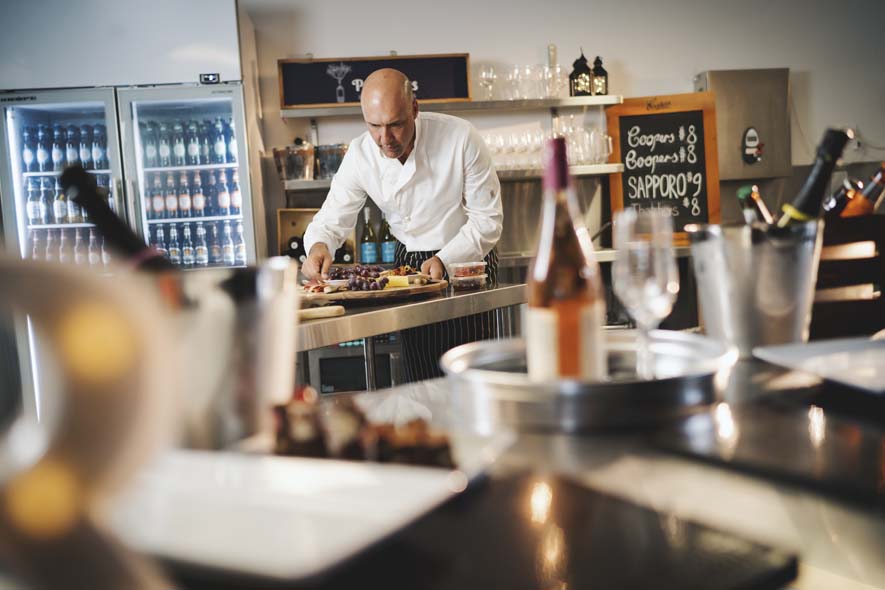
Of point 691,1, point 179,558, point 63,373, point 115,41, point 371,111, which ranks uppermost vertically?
point 691,1

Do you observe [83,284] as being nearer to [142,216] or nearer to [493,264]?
[493,264]

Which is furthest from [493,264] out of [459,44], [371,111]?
[459,44]

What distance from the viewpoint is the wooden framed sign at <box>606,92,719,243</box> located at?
4629 millimetres

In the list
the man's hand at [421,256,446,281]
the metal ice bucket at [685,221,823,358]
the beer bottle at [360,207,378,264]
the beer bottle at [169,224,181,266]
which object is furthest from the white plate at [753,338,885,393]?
the beer bottle at [169,224,181,266]

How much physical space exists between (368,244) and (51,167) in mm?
1963

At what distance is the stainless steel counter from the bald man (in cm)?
66

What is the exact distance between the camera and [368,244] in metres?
4.29

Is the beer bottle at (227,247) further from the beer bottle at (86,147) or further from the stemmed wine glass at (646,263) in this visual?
the stemmed wine glass at (646,263)

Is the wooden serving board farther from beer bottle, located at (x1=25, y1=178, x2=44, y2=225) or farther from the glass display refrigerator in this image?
beer bottle, located at (x1=25, y1=178, x2=44, y2=225)

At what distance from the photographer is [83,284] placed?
0.36 meters

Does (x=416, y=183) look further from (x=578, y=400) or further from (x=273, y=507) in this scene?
(x=273, y=507)

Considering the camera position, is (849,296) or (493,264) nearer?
(849,296)

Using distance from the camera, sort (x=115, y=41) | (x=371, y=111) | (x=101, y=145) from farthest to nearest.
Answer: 1. (x=101, y=145)
2. (x=115, y=41)
3. (x=371, y=111)

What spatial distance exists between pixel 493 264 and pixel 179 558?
9.31ft
